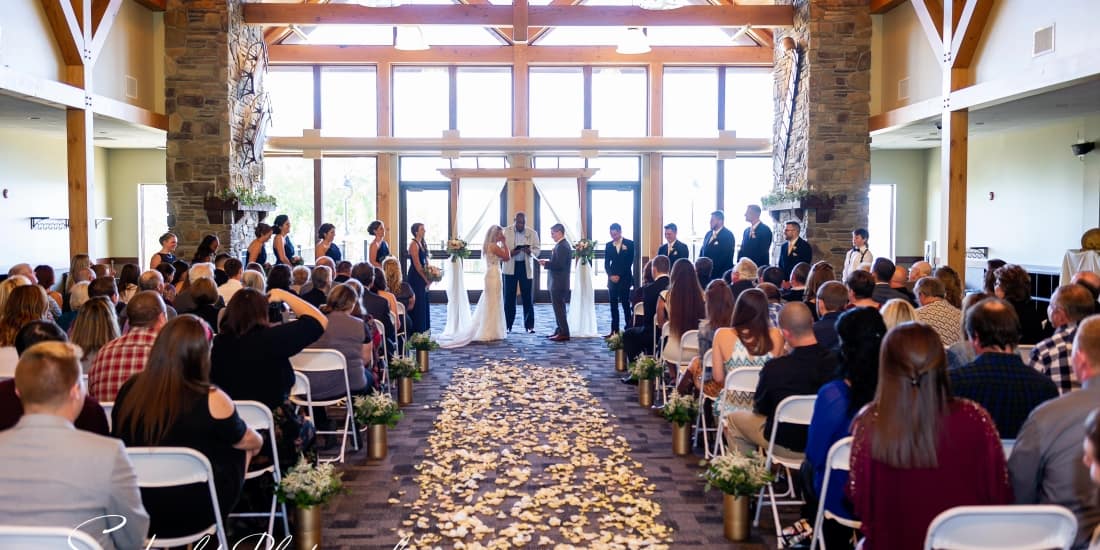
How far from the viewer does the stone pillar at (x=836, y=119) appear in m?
10.9

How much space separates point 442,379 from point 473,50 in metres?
8.65

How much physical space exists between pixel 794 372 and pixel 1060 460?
4.64 feet

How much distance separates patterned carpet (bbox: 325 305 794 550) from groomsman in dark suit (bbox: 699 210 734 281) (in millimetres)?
2351

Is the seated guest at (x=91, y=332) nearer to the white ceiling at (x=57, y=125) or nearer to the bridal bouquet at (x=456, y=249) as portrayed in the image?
the white ceiling at (x=57, y=125)

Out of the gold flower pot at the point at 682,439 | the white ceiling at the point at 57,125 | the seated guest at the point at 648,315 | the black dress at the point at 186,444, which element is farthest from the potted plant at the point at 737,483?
the white ceiling at the point at 57,125

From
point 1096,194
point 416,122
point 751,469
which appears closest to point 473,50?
point 416,122

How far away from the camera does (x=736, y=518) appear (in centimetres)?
394

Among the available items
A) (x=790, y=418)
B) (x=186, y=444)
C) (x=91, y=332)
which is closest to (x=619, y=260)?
(x=790, y=418)

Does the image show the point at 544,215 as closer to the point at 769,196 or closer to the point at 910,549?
the point at 769,196

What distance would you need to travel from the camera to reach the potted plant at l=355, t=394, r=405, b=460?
17.1ft

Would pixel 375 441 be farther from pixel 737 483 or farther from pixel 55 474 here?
pixel 55 474

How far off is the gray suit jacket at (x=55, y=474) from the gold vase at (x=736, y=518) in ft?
8.68

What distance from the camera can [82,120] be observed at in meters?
9.05

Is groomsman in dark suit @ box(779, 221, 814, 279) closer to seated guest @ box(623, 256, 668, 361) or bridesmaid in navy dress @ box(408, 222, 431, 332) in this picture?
seated guest @ box(623, 256, 668, 361)
